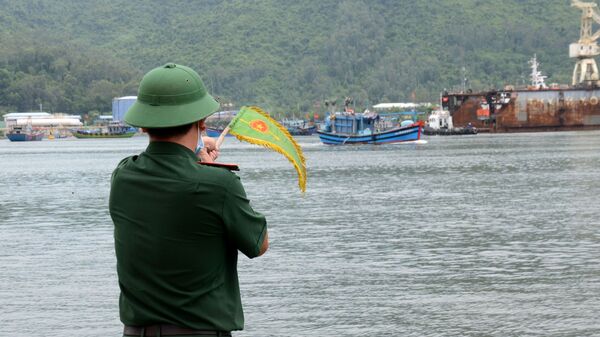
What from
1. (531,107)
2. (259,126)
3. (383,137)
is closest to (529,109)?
(531,107)

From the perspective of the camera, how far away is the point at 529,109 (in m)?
121

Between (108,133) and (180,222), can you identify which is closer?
(180,222)

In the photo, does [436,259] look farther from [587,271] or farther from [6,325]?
[6,325]

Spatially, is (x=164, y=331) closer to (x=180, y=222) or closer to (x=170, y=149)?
(x=180, y=222)

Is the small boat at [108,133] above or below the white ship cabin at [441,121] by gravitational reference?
below

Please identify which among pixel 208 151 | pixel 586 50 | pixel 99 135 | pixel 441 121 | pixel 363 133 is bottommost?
pixel 99 135

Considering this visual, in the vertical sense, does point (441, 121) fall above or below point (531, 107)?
below

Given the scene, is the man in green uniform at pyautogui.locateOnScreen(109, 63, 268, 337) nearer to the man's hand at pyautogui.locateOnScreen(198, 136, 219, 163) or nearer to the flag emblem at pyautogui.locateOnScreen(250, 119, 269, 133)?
the man's hand at pyautogui.locateOnScreen(198, 136, 219, 163)

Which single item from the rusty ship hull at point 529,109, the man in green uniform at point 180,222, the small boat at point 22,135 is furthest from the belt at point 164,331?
the small boat at point 22,135

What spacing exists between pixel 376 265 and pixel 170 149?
1223 centimetres

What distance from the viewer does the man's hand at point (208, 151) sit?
509 centimetres

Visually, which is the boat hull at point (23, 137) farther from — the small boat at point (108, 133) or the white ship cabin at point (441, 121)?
the white ship cabin at point (441, 121)

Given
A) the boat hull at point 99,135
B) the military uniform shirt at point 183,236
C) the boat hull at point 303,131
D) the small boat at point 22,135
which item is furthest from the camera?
the boat hull at point 99,135

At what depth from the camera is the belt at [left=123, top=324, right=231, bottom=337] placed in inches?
186
